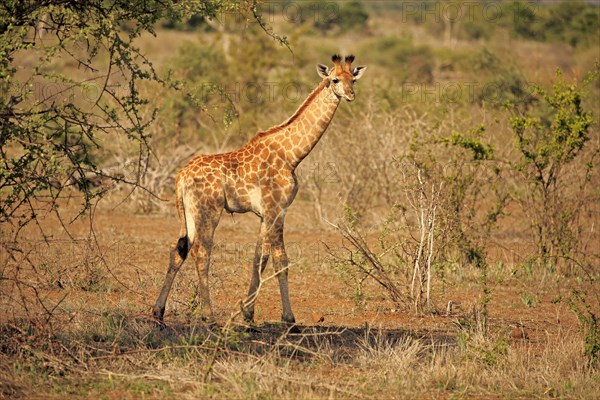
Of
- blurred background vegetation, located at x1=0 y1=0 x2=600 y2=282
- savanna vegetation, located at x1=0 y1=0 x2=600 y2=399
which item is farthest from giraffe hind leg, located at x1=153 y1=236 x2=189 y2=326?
blurred background vegetation, located at x1=0 y1=0 x2=600 y2=282

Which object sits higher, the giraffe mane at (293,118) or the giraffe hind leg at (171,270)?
the giraffe mane at (293,118)

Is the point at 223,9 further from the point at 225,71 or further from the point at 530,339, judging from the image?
the point at 225,71

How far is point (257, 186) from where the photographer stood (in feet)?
26.6

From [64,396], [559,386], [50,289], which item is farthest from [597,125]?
[64,396]

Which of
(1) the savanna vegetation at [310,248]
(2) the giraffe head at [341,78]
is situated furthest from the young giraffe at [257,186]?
(1) the savanna vegetation at [310,248]

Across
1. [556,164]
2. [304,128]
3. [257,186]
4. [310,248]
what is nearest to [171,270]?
[257,186]

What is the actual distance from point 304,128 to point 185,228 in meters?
1.47

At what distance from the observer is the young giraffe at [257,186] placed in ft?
25.7

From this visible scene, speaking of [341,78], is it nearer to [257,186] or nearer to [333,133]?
[257,186]

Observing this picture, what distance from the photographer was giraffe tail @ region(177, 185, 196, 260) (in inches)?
309

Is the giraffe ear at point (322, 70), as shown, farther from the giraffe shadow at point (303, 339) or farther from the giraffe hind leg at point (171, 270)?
the giraffe shadow at point (303, 339)

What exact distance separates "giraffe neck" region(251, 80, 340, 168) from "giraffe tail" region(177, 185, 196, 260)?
38.8 inches

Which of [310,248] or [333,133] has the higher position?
[333,133]

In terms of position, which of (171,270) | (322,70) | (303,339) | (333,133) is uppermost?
(333,133)
